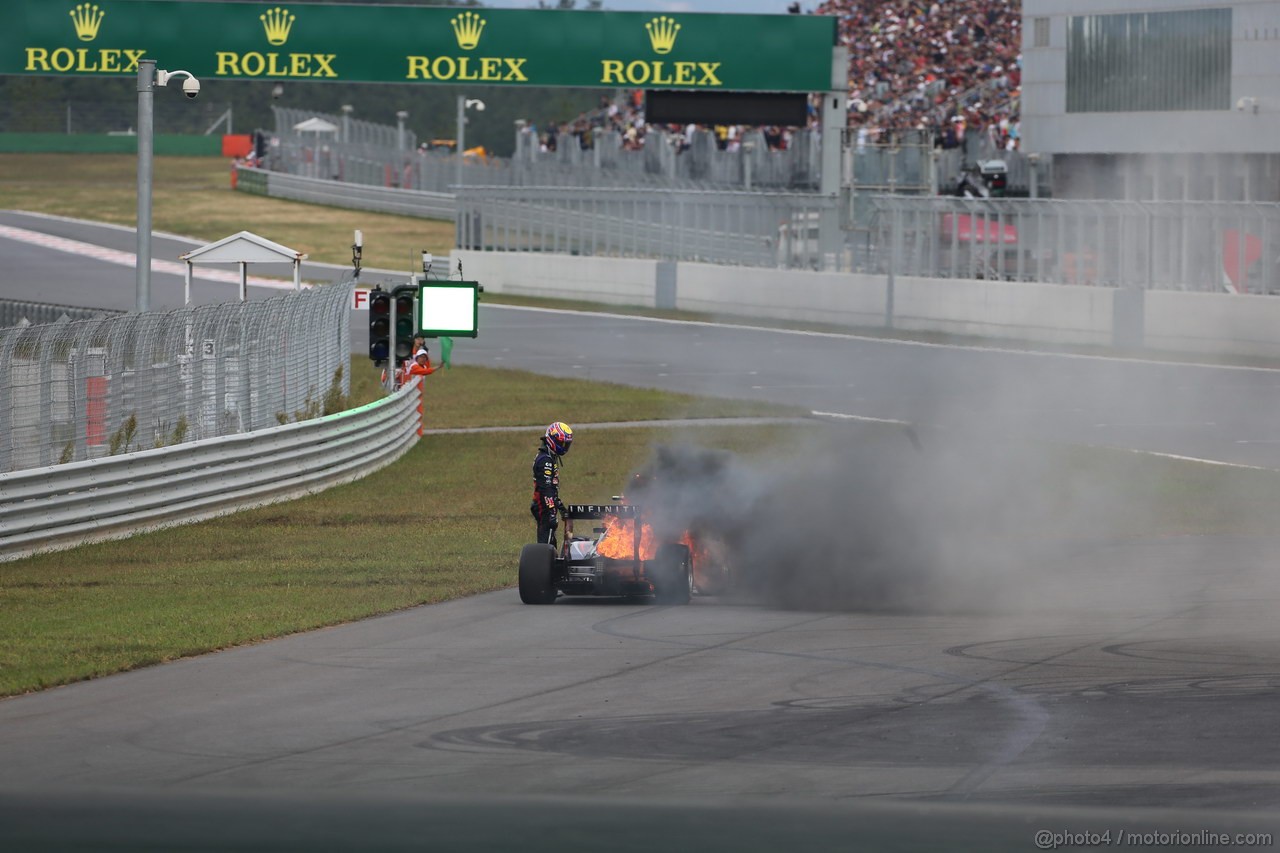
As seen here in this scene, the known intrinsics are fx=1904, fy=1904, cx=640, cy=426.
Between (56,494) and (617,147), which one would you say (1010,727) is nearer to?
(56,494)

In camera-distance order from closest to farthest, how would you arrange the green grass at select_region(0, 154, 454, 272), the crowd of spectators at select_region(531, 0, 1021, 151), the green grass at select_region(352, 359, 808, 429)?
the green grass at select_region(352, 359, 808, 429)
the crowd of spectators at select_region(531, 0, 1021, 151)
the green grass at select_region(0, 154, 454, 272)

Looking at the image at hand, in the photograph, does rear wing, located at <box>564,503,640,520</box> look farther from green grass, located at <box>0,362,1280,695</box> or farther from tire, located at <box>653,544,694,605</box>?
green grass, located at <box>0,362,1280,695</box>

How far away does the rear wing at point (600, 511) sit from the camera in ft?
47.1

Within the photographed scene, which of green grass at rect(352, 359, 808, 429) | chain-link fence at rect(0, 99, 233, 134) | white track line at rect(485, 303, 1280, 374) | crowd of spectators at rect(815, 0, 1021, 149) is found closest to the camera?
green grass at rect(352, 359, 808, 429)

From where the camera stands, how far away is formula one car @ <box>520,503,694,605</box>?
14320 millimetres

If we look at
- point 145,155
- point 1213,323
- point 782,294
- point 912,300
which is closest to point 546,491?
point 145,155

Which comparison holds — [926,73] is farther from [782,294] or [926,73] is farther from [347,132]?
[347,132]

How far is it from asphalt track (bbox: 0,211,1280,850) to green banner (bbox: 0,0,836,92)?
125 ft

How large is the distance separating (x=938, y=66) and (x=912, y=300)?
25020 millimetres

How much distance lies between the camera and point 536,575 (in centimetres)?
1445

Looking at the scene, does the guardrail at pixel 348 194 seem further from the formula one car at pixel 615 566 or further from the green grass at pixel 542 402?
the formula one car at pixel 615 566

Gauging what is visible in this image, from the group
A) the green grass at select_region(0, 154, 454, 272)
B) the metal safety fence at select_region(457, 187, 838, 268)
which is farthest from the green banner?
the green grass at select_region(0, 154, 454, 272)

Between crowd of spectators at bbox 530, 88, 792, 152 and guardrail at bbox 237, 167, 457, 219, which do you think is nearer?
crowd of spectators at bbox 530, 88, 792, 152

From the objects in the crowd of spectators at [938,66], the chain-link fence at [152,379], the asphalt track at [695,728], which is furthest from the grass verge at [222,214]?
the asphalt track at [695,728]
